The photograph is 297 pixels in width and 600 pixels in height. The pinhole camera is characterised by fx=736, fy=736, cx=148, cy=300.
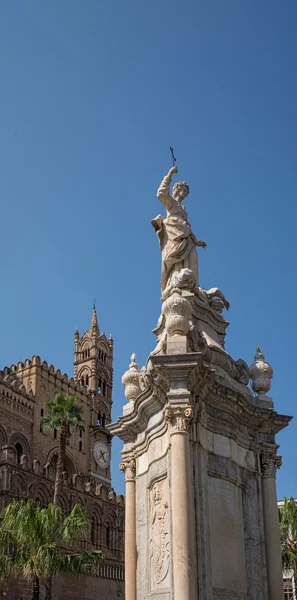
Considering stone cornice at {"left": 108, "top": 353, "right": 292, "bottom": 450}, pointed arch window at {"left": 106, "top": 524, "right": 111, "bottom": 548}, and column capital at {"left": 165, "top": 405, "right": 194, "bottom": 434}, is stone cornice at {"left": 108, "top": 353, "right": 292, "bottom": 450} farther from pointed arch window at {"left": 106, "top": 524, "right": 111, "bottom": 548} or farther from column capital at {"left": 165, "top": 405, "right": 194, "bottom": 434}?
pointed arch window at {"left": 106, "top": 524, "right": 111, "bottom": 548}

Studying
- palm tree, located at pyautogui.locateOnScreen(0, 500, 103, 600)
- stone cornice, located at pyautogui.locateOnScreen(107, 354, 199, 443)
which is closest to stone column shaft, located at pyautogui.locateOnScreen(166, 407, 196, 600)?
stone cornice, located at pyautogui.locateOnScreen(107, 354, 199, 443)

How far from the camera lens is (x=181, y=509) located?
988 cm

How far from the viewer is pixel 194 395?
10.9m

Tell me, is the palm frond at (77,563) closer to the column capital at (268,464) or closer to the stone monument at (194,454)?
the stone monument at (194,454)

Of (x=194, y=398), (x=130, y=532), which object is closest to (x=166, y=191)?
(x=194, y=398)

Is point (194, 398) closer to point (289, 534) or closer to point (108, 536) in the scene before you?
point (289, 534)

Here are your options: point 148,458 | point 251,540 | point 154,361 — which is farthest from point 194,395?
point 251,540

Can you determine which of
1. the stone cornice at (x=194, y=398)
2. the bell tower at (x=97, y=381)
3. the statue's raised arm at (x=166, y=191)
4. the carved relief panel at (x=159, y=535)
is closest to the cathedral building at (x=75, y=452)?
the bell tower at (x=97, y=381)

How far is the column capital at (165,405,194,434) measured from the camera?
10.4 m

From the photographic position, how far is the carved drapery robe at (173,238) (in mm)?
12609

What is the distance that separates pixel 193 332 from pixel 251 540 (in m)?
3.42

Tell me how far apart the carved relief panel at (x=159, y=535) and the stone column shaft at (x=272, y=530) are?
2.03 metres

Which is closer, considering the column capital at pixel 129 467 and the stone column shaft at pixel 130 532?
the stone column shaft at pixel 130 532

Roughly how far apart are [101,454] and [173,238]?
58.2 m
